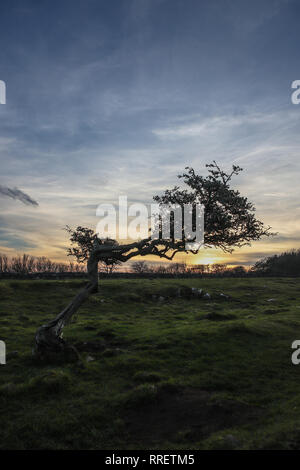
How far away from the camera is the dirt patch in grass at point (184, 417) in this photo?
991 cm

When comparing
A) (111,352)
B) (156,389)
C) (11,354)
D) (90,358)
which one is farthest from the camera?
(111,352)

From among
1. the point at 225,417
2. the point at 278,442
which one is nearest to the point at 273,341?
the point at 225,417

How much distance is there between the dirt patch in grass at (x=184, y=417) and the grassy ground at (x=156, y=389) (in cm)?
4

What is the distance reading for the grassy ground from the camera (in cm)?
968

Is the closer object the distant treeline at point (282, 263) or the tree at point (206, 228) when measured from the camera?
the tree at point (206, 228)

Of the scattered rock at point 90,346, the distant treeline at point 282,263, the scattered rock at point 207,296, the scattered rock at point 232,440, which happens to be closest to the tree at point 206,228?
the scattered rock at point 90,346

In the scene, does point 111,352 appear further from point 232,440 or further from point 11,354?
point 232,440

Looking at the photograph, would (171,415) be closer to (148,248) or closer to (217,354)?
(217,354)

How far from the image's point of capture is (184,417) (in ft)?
36.2

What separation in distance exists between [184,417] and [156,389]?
2150 mm
